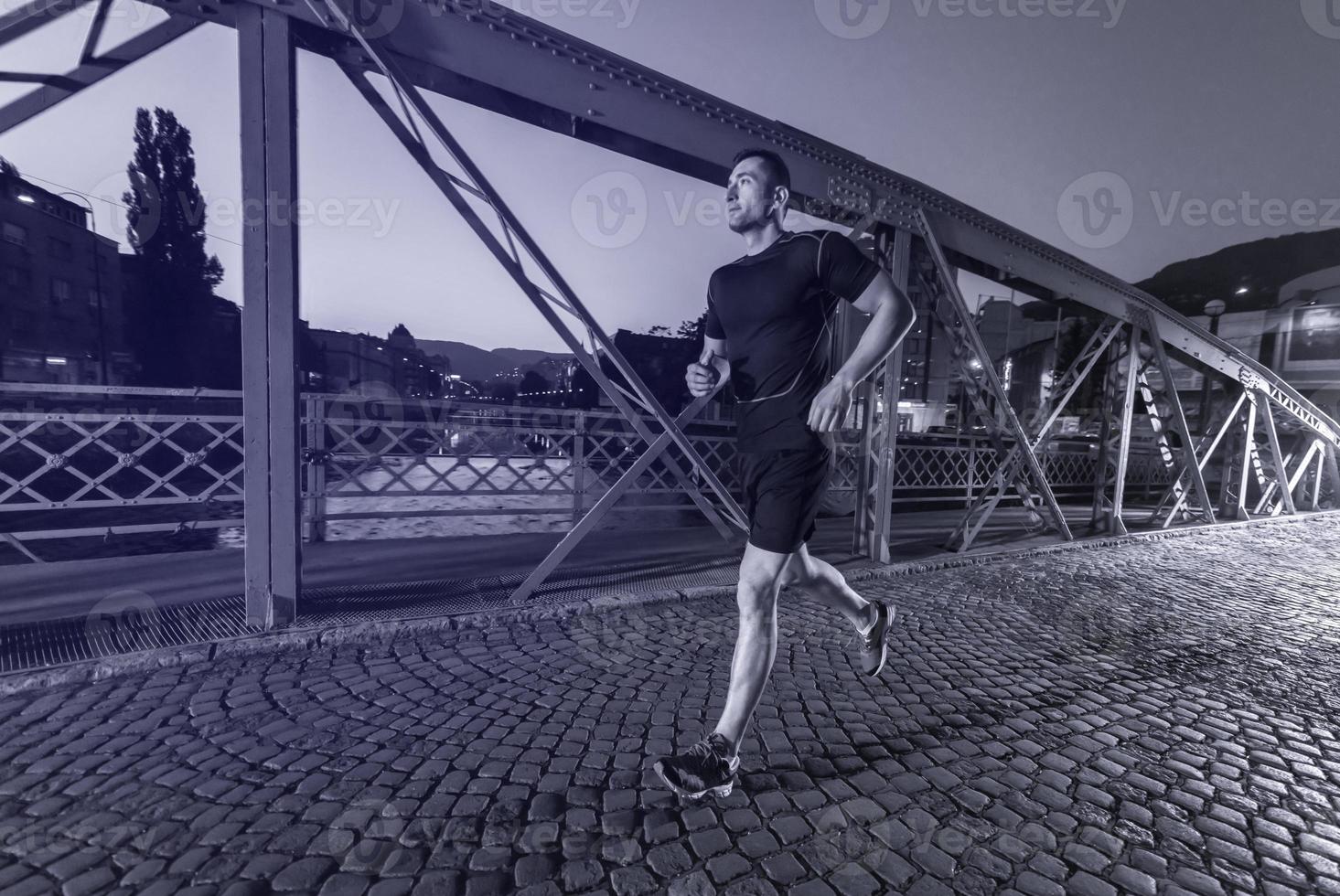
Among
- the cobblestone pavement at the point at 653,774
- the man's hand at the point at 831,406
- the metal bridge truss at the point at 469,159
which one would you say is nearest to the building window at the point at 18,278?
the metal bridge truss at the point at 469,159

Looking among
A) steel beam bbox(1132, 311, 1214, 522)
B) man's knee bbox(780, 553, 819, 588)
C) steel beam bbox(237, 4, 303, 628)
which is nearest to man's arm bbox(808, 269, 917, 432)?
man's knee bbox(780, 553, 819, 588)

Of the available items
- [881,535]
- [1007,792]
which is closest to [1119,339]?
[881,535]

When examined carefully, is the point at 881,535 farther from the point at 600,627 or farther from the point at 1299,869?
the point at 1299,869

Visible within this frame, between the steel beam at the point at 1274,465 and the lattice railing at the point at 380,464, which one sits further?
the steel beam at the point at 1274,465

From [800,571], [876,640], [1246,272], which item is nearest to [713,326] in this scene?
[800,571]

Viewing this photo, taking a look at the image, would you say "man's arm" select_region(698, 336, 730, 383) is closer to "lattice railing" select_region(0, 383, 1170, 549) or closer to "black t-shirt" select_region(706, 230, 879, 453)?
"black t-shirt" select_region(706, 230, 879, 453)

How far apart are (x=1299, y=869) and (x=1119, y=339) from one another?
9.55 meters

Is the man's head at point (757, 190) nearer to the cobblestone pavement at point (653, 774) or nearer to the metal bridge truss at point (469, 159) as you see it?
the metal bridge truss at point (469, 159)

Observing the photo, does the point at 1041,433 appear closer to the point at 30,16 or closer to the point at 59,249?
the point at 30,16

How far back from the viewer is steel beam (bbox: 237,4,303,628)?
3.45m

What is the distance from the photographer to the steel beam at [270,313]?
11.3ft

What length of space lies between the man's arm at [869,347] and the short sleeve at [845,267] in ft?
0.10

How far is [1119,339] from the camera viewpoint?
9219 millimetres

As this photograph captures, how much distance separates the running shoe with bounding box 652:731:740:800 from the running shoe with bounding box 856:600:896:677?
1159 millimetres
